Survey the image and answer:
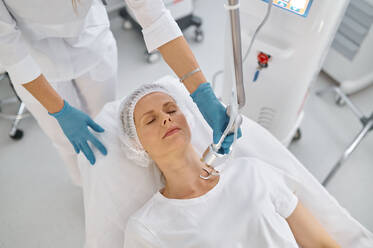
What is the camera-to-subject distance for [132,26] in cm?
291

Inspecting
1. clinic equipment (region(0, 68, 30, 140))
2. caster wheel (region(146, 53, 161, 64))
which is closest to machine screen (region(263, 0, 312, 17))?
caster wheel (region(146, 53, 161, 64))

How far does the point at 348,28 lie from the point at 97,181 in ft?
6.36

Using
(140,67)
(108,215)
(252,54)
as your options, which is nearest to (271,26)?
(252,54)

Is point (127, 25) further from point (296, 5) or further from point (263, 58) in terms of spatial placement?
point (296, 5)

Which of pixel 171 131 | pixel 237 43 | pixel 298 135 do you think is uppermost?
pixel 237 43

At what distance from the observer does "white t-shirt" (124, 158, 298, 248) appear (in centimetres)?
117

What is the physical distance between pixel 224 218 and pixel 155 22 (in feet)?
2.57

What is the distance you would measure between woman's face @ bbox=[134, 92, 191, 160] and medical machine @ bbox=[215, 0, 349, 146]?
0.30m

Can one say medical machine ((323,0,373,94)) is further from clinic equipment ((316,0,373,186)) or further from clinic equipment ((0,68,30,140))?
clinic equipment ((0,68,30,140))

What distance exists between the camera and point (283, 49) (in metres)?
1.33

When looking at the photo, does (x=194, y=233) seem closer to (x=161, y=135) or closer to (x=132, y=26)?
(x=161, y=135)

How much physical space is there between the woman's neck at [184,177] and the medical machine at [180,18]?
1526 millimetres

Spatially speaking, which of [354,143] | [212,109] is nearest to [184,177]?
[212,109]

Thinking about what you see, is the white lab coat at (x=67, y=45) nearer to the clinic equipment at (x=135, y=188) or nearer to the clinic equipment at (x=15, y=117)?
the clinic equipment at (x=135, y=188)
